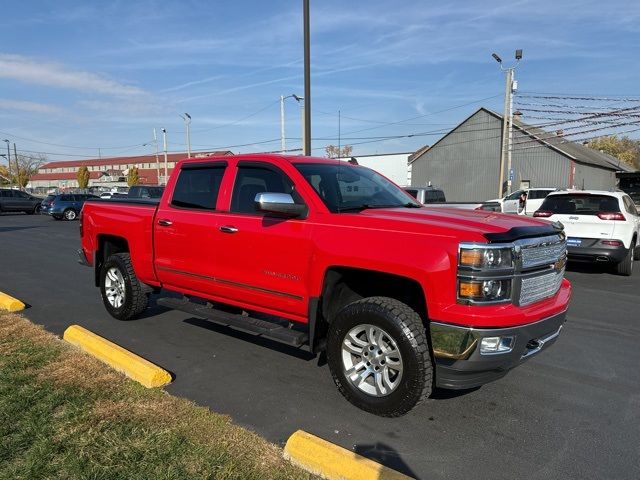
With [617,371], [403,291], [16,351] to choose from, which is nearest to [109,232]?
[16,351]

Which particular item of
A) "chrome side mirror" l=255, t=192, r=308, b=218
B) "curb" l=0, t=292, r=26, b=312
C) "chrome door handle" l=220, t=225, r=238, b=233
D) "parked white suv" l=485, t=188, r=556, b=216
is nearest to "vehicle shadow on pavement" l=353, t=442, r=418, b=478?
"chrome side mirror" l=255, t=192, r=308, b=218

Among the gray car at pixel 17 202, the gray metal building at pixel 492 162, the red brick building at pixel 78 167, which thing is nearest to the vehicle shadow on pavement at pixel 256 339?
the gray car at pixel 17 202

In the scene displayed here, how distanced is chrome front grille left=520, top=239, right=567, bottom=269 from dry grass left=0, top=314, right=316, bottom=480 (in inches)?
80.3

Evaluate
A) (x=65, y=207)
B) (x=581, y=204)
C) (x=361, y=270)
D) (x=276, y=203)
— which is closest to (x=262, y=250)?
(x=276, y=203)

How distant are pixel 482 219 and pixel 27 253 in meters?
12.6

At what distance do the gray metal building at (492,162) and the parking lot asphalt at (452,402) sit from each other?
121 ft

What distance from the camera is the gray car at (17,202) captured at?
105 feet

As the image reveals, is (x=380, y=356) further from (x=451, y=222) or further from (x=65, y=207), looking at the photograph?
(x=65, y=207)

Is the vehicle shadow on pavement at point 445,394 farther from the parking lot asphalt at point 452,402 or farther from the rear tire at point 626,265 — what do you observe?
A: the rear tire at point 626,265

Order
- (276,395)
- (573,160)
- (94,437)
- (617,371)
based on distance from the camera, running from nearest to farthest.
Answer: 1. (94,437)
2. (276,395)
3. (617,371)
4. (573,160)

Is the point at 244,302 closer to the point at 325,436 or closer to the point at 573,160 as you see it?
the point at 325,436

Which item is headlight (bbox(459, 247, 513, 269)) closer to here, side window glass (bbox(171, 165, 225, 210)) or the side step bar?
the side step bar

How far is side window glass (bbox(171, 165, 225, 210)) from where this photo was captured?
16.3 ft

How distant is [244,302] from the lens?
4613 mm
